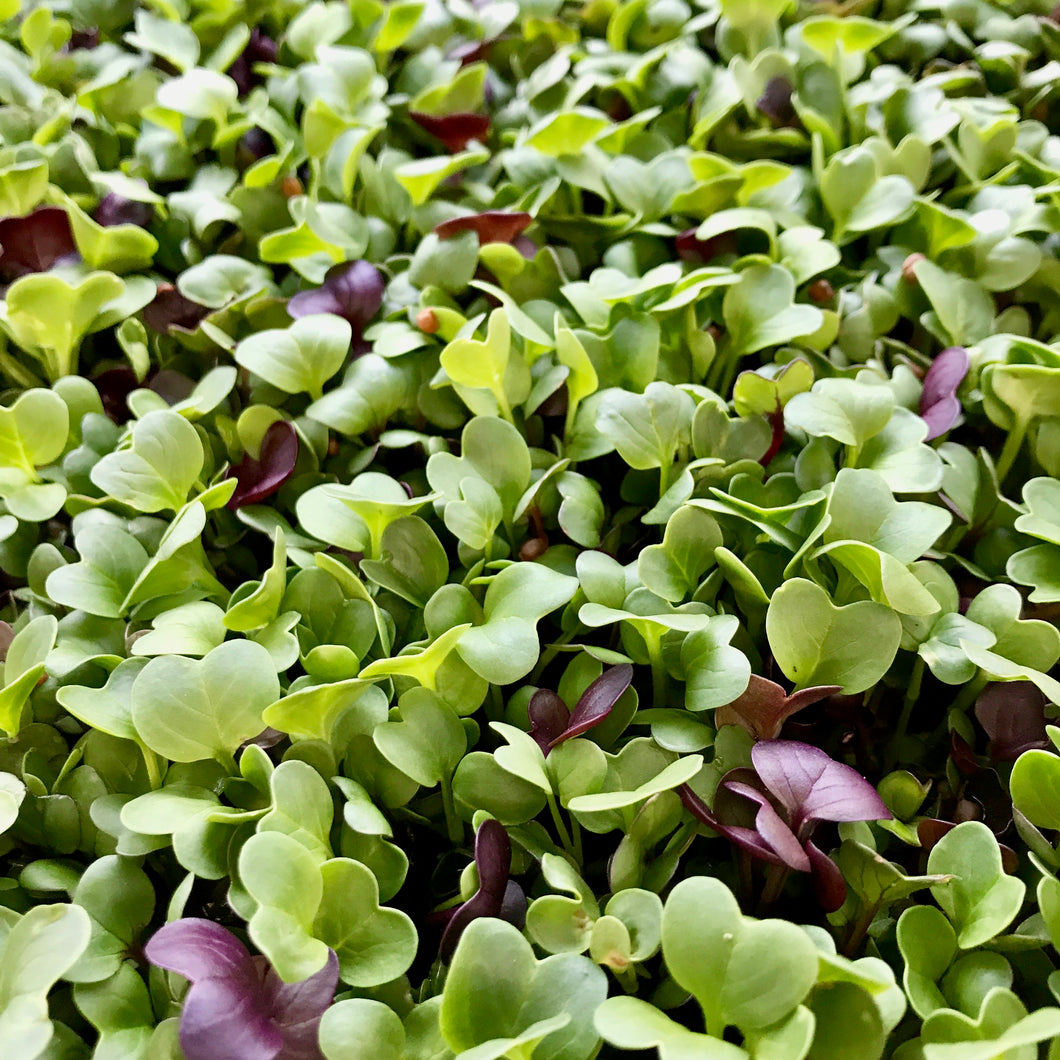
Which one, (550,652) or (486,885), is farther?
(550,652)

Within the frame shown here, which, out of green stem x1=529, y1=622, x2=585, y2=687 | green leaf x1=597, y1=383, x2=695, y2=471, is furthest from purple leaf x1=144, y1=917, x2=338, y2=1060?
green leaf x1=597, y1=383, x2=695, y2=471

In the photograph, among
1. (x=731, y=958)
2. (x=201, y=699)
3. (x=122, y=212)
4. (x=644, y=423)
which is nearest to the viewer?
(x=731, y=958)

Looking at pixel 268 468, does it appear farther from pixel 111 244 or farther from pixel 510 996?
pixel 510 996

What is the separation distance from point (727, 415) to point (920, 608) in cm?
20

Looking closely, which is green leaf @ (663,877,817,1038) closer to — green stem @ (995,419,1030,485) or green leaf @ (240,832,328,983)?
green leaf @ (240,832,328,983)

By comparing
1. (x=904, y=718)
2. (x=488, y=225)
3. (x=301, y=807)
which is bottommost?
A: (x=904, y=718)

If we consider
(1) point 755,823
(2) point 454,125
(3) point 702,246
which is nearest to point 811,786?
(1) point 755,823

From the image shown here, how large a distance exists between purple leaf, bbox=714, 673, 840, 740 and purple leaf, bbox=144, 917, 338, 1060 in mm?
230

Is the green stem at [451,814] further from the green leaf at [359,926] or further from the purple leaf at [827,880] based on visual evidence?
the purple leaf at [827,880]

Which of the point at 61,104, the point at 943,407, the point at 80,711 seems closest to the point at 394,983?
the point at 80,711

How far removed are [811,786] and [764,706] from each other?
0.05 meters

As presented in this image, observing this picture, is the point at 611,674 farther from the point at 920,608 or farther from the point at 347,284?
the point at 347,284

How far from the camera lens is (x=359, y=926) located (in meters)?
0.43

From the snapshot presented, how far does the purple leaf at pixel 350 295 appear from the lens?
0.73 metres
